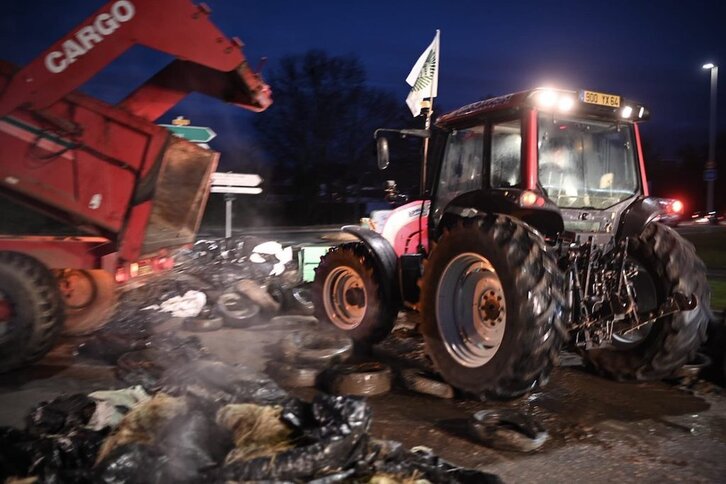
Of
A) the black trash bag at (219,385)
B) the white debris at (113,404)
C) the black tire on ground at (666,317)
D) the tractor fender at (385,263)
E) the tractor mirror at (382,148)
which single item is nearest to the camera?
the white debris at (113,404)

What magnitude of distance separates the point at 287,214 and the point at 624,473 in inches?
1483

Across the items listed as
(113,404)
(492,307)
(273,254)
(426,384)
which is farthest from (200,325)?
(492,307)

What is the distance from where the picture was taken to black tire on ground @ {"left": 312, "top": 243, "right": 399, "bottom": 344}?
257 inches

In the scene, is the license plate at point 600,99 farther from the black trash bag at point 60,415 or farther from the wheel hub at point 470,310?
the black trash bag at point 60,415

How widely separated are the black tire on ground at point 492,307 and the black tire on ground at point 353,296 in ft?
3.64

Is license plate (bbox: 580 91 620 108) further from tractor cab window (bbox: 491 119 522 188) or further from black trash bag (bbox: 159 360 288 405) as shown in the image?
black trash bag (bbox: 159 360 288 405)

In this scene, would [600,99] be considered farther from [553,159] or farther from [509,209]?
[509,209]

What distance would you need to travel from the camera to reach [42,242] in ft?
20.5

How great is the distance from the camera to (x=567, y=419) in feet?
15.6

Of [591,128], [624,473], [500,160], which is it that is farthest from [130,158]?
[624,473]

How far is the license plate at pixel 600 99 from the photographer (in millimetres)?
5137

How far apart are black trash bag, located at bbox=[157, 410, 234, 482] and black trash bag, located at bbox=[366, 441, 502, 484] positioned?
35.5 inches

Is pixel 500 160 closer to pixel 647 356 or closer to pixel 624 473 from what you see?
pixel 647 356

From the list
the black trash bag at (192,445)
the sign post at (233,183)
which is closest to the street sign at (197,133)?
the sign post at (233,183)
